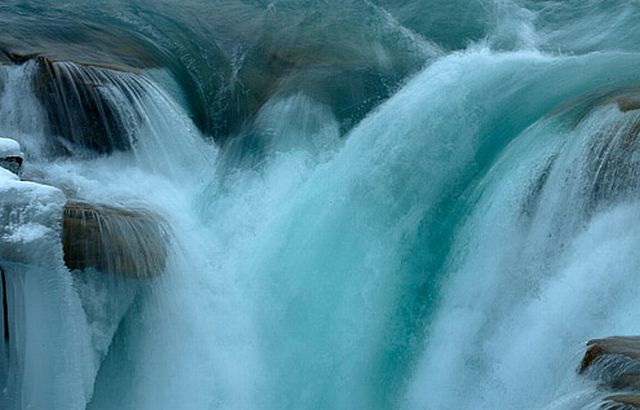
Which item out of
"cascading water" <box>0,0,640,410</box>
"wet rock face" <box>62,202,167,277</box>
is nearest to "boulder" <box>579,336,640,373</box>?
"cascading water" <box>0,0,640,410</box>

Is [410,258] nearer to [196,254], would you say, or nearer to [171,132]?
[196,254]

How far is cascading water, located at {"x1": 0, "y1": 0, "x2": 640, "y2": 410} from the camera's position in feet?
19.1

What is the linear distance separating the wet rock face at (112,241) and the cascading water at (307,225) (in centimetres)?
2

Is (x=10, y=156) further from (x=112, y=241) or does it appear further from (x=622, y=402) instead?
(x=622, y=402)

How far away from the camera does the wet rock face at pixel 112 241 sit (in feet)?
19.3

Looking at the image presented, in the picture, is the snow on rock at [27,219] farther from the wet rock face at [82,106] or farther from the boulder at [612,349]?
the boulder at [612,349]

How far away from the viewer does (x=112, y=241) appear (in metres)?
6.04

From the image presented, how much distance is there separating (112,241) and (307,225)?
1.58 meters

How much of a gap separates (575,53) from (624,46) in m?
0.43

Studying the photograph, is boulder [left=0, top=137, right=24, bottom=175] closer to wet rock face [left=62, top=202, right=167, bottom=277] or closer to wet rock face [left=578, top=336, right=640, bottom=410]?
wet rock face [left=62, top=202, right=167, bottom=277]

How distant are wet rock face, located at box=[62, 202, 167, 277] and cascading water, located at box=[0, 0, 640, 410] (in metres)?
0.02

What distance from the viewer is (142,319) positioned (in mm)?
6254

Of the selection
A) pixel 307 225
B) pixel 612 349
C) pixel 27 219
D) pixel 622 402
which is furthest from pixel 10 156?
pixel 622 402

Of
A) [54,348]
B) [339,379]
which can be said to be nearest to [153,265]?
[54,348]
